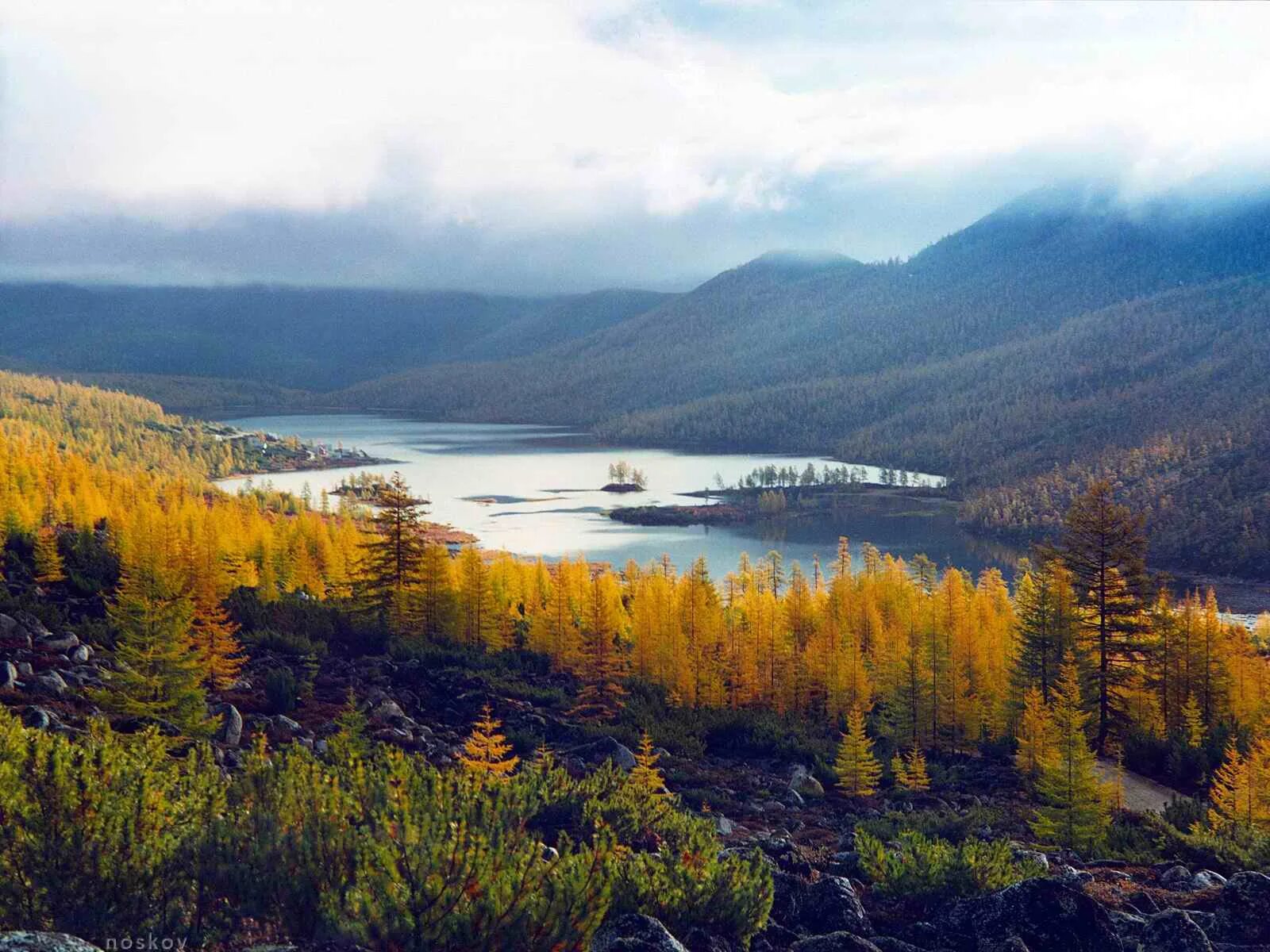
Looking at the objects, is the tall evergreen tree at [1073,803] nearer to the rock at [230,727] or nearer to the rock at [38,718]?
the rock at [230,727]

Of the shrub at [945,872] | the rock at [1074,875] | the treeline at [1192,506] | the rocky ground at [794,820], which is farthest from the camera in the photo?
the treeline at [1192,506]

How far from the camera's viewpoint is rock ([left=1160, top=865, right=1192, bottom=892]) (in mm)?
17531

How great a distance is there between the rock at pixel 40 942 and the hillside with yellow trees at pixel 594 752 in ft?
6.00

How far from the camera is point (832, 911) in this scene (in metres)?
13.9

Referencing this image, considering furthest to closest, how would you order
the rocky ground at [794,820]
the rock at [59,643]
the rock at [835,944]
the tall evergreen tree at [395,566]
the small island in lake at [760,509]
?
the small island in lake at [760,509] → the tall evergreen tree at [395,566] → the rock at [59,643] → the rocky ground at [794,820] → the rock at [835,944]

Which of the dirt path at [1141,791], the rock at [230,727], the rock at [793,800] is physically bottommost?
the dirt path at [1141,791]

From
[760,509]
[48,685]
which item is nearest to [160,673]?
[48,685]

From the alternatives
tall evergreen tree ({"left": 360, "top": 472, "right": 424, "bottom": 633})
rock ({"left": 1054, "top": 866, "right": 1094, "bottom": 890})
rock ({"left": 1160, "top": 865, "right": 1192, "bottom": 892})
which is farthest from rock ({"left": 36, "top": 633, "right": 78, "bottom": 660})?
rock ({"left": 1160, "top": 865, "right": 1192, "bottom": 892})

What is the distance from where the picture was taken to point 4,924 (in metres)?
9.48

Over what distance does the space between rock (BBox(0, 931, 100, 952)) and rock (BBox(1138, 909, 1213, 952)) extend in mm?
11640

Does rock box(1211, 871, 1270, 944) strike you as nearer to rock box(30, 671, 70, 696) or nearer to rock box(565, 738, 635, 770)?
rock box(565, 738, 635, 770)

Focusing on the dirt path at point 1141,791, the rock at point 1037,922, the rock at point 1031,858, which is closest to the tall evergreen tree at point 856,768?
the dirt path at point 1141,791

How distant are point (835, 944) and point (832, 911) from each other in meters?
2.19

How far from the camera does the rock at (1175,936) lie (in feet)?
40.2
